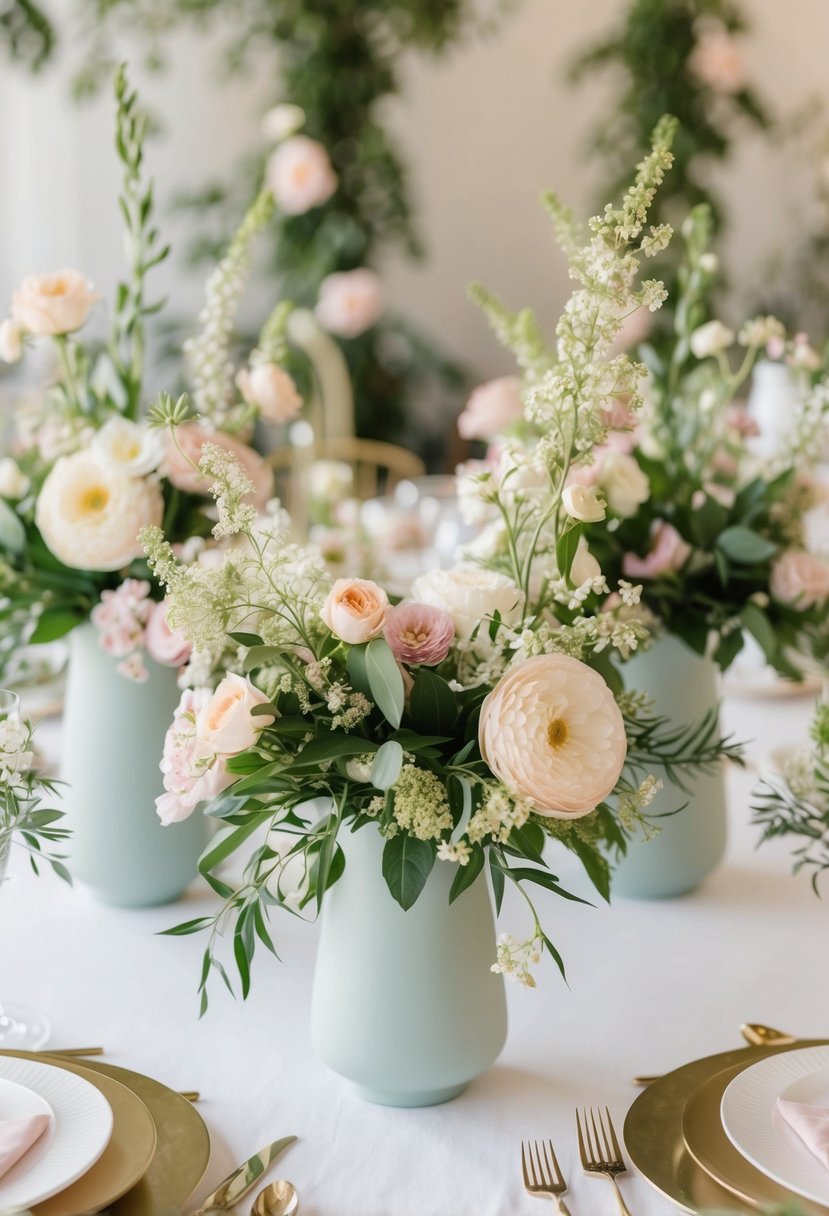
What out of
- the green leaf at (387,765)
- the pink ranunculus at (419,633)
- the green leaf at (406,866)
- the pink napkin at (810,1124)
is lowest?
the pink napkin at (810,1124)

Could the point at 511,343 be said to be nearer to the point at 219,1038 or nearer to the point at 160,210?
the point at 219,1038

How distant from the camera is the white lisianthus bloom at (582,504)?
0.82 meters

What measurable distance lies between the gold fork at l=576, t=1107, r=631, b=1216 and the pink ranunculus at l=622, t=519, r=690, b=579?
1.70 ft

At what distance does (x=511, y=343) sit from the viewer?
130cm

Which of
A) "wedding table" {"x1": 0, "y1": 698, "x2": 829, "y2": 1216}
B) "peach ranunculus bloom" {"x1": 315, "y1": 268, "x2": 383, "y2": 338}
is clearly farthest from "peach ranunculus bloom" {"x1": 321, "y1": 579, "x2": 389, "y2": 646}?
"peach ranunculus bloom" {"x1": 315, "y1": 268, "x2": 383, "y2": 338}

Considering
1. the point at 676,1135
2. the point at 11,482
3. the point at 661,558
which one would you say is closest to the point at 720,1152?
the point at 676,1135

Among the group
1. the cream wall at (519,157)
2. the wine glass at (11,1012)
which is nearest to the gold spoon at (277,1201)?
the wine glass at (11,1012)

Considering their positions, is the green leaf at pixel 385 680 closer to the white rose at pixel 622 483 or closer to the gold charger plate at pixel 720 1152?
the gold charger plate at pixel 720 1152

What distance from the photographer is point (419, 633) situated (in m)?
0.86

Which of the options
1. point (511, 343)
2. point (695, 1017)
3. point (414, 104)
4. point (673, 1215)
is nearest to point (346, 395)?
point (414, 104)

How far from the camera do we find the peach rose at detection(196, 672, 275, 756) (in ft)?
2.67

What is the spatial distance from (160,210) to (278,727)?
12.5 feet

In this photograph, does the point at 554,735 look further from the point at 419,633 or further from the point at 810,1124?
the point at 810,1124

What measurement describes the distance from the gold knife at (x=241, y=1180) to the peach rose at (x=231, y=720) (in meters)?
0.26
